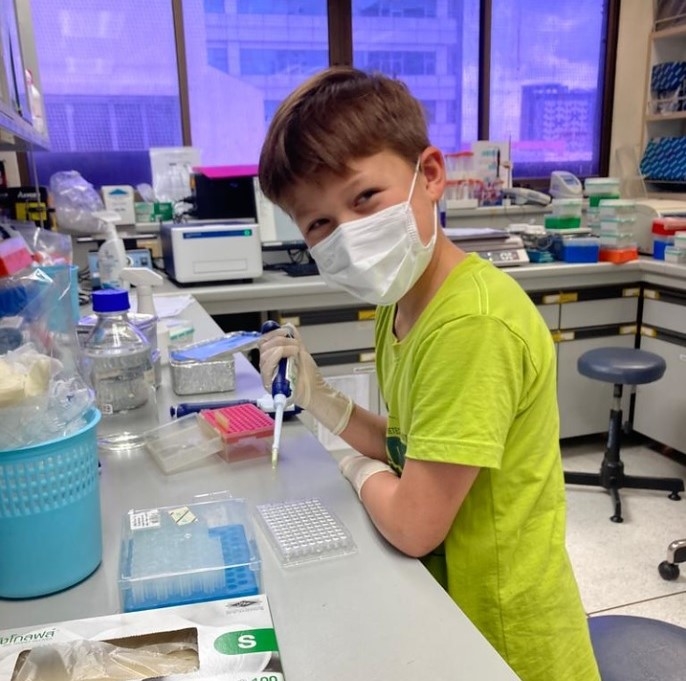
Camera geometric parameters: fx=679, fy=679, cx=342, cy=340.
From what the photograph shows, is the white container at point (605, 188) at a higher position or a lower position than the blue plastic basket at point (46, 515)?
higher

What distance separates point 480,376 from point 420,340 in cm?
10

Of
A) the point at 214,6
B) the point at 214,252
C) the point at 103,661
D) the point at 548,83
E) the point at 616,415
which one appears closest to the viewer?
the point at 103,661

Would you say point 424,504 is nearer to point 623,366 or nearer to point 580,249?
point 623,366

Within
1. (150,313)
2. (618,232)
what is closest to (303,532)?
(150,313)

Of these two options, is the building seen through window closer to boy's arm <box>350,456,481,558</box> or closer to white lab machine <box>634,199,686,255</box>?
white lab machine <box>634,199,686,255</box>

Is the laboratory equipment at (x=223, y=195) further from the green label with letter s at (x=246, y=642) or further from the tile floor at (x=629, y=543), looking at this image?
the green label with letter s at (x=246, y=642)

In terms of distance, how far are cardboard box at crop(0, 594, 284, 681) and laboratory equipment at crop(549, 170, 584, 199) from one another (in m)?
3.07

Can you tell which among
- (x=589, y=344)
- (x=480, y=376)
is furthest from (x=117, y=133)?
(x=480, y=376)

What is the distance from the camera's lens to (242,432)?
3.28 ft

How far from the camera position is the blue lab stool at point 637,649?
3.08ft

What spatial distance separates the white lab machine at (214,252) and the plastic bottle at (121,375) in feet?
3.78

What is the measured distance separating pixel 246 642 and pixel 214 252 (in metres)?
1.91

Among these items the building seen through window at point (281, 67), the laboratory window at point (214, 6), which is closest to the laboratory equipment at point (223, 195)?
the building seen through window at point (281, 67)

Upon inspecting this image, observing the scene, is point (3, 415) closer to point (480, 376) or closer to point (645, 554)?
point (480, 376)
